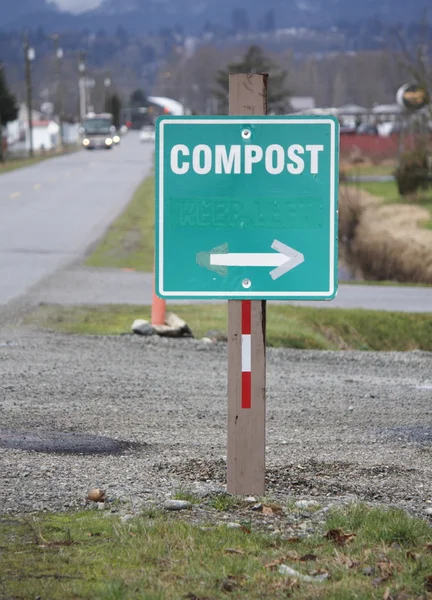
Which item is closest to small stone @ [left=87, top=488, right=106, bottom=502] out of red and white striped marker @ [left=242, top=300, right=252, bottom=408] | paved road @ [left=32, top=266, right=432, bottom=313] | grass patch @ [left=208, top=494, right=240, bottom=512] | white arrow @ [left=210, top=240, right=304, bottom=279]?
grass patch @ [left=208, top=494, right=240, bottom=512]

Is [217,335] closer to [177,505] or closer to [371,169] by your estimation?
[177,505]

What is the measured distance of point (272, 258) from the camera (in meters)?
5.45

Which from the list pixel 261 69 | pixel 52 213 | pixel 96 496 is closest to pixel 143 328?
pixel 96 496

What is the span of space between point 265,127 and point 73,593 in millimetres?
2266

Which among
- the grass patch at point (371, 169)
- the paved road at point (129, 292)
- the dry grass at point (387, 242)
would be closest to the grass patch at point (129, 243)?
the paved road at point (129, 292)

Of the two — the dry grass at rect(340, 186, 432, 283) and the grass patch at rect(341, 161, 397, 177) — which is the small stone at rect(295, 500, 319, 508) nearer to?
the dry grass at rect(340, 186, 432, 283)

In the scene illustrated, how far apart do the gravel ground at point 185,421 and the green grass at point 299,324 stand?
96cm

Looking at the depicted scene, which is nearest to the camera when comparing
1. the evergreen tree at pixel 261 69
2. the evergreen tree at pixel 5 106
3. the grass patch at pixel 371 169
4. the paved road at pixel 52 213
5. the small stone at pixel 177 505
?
the small stone at pixel 177 505

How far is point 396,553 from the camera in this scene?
4723 mm

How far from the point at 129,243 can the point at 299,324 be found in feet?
34.0

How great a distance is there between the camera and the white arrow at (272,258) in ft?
17.9

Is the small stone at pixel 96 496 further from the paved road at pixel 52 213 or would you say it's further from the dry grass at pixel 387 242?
the dry grass at pixel 387 242

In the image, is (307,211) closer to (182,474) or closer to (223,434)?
(182,474)

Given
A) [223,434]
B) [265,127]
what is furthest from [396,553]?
[223,434]
